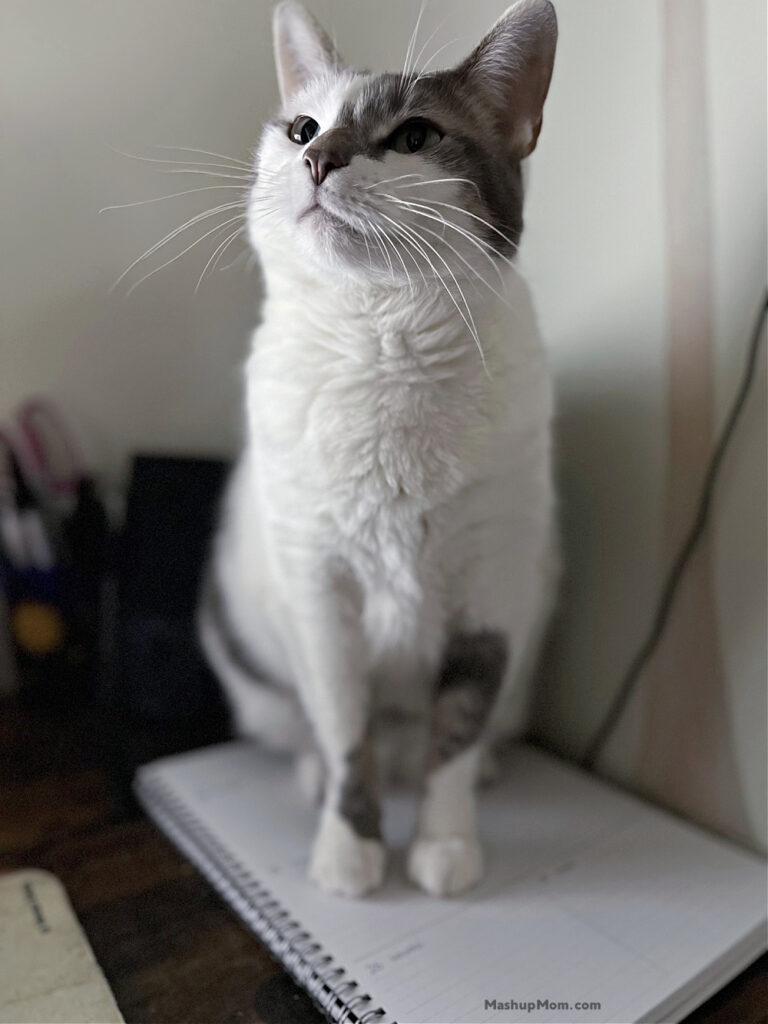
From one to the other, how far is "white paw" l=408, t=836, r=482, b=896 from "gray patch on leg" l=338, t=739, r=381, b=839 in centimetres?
6

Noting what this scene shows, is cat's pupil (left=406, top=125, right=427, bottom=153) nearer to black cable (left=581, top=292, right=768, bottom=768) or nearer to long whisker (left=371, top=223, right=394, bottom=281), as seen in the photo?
long whisker (left=371, top=223, right=394, bottom=281)

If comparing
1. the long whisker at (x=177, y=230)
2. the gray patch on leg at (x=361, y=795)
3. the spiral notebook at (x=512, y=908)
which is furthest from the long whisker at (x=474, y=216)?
the spiral notebook at (x=512, y=908)

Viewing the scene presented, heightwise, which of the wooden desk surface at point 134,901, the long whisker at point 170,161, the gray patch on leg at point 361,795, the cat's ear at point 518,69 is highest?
the cat's ear at point 518,69

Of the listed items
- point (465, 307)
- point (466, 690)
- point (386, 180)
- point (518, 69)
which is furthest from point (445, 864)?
point (518, 69)

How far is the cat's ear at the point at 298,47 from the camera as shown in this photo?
0.83 metres

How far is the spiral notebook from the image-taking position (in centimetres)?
74

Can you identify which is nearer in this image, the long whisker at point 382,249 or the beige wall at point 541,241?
the long whisker at point 382,249

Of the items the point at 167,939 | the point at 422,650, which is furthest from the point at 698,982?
the point at 167,939

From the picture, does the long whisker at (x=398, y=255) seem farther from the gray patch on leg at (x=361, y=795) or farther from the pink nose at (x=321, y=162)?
the gray patch on leg at (x=361, y=795)

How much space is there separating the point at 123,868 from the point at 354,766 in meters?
0.31

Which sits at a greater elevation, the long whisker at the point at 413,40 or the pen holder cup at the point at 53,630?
the long whisker at the point at 413,40

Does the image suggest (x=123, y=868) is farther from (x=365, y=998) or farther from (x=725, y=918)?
(x=725, y=918)

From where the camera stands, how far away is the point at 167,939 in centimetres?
83

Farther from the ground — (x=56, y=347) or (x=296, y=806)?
(x=56, y=347)
